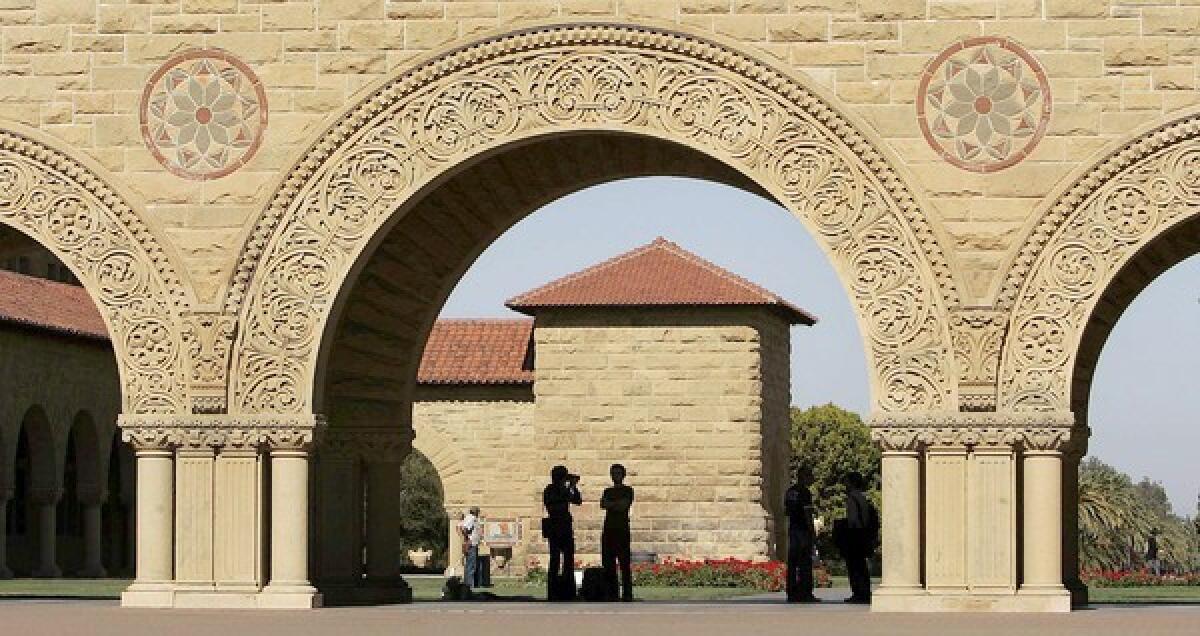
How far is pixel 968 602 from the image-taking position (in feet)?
75.7

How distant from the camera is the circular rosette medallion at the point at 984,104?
23.4 meters

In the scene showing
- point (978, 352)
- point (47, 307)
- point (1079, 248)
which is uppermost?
point (47, 307)

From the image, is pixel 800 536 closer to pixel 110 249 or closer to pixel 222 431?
pixel 222 431

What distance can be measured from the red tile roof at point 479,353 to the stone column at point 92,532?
21.3ft

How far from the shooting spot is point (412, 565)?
228 feet

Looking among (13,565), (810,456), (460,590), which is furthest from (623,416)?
(810,456)

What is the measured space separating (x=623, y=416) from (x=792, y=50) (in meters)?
24.6

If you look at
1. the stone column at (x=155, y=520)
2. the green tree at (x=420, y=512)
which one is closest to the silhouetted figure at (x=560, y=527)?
the stone column at (x=155, y=520)

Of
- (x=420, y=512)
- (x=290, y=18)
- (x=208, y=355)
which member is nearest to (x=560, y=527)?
(x=208, y=355)

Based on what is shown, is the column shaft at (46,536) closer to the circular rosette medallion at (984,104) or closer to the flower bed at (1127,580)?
the flower bed at (1127,580)

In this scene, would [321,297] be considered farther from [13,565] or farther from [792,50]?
[13,565]

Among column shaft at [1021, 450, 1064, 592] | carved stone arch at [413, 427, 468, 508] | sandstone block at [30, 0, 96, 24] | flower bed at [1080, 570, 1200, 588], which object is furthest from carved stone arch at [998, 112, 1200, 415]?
carved stone arch at [413, 427, 468, 508]

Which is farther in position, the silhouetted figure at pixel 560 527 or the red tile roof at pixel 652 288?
the red tile roof at pixel 652 288

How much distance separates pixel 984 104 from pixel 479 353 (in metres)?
33.6
